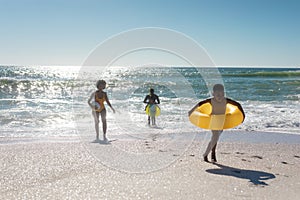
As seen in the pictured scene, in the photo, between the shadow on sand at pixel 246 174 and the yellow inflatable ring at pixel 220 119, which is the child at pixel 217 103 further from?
the shadow on sand at pixel 246 174

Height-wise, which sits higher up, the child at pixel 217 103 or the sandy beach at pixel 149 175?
the child at pixel 217 103

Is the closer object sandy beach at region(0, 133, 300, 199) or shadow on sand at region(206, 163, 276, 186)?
sandy beach at region(0, 133, 300, 199)

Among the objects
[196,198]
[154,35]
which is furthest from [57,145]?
[196,198]

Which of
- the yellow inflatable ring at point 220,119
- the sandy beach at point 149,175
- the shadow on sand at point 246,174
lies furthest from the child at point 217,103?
the shadow on sand at point 246,174

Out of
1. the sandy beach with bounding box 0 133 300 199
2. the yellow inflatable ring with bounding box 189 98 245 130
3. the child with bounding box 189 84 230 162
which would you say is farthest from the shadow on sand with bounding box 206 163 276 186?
the yellow inflatable ring with bounding box 189 98 245 130

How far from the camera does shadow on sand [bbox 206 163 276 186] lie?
4.70 metres

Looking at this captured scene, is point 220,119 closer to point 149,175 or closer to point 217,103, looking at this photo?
point 217,103

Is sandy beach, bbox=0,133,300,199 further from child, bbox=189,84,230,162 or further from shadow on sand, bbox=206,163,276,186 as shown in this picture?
child, bbox=189,84,230,162

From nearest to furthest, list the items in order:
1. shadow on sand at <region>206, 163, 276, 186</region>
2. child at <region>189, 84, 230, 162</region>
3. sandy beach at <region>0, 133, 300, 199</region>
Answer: sandy beach at <region>0, 133, 300, 199</region> < shadow on sand at <region>206, 163, 276, 186</region> < child at <region>189, 84, 230, 162</region>

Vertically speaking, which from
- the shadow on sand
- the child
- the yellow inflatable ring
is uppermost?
the child

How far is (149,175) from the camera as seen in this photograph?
193 inches

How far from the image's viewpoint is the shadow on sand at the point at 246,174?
470 centimetres

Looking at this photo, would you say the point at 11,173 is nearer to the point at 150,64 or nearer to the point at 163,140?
the point at 150,64

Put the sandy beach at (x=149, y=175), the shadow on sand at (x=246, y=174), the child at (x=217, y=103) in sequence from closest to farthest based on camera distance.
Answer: the sandy beach at (x=149, y=175) → the shadow on sand at (x=246, y=174) → the child at (x=217, y=103)
